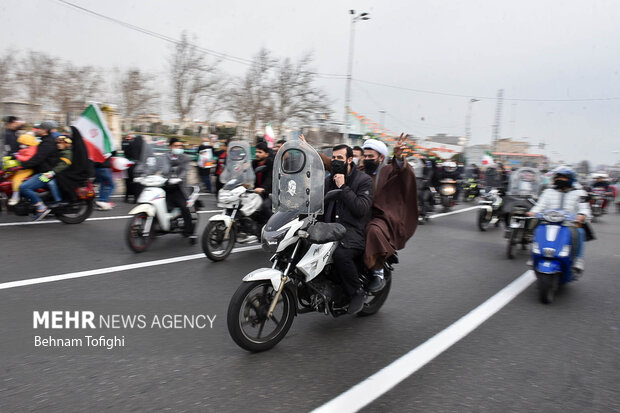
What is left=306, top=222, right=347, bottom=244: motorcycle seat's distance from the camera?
4219 millimetres

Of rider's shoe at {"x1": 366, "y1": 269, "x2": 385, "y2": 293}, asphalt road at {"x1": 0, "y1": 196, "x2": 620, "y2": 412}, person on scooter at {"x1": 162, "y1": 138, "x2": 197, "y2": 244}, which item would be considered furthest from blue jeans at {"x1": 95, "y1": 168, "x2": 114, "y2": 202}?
rider's shoe at {"x1": 366, "y1": 269, "x2": 385, "y2": 293}

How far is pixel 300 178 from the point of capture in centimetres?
427

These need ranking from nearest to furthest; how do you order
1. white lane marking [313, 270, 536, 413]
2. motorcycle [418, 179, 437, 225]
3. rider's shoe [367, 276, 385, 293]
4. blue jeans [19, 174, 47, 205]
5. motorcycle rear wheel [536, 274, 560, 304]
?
white lane marking [313, 270, 536, 413] < rider's shoe [367, 276, 385, 293] < motorcycle rear wheel [536, 274, 560, 304] < blue jeans [19, 174, 47, 205] < motorcycle [418, 179, 437, 225]

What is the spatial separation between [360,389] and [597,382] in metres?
1.88

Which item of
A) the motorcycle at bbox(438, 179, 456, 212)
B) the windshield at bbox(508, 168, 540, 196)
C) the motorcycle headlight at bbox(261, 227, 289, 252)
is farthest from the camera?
the motorcycle at bbox(438, 179, 456, 212)

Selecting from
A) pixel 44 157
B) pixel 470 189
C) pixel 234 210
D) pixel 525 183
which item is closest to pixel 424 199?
pixel 525 183

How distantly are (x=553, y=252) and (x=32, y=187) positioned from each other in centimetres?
859

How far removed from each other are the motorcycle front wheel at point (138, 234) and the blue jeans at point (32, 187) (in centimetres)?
279

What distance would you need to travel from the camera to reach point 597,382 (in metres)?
3.79

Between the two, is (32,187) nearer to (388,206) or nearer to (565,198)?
(388,206)

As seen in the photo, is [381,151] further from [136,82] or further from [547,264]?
[136,82]

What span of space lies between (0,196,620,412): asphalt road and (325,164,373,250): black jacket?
89cm

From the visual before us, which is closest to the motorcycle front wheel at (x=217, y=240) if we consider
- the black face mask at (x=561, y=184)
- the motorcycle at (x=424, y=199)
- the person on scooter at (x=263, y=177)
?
the person on scooter at (x=263, y=177)

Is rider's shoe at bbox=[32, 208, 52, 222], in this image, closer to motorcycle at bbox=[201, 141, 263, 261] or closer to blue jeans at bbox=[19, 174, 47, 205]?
blue jeans at bbox=[19, 174, 47, 205]
